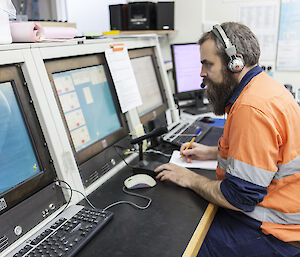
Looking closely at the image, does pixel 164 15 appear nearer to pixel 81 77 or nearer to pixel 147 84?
pixel 147 84

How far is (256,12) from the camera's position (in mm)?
2277

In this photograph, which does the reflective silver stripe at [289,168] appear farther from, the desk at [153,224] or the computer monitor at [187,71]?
the computer monitor at [187,71]

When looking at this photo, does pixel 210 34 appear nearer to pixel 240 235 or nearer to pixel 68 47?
pixel 68 47

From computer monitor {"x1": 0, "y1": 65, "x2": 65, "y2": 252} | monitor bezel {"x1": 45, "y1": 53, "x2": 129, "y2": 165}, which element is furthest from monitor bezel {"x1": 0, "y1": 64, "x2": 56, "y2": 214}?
monitor bezel {"x1": 45, "y1": 53, "x2": 129, "y2": 165}

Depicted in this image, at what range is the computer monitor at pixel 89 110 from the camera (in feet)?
3.45

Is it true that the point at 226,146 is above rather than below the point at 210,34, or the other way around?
below

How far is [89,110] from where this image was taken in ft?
3.85

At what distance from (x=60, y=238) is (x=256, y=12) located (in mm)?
2273

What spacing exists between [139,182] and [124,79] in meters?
0.55

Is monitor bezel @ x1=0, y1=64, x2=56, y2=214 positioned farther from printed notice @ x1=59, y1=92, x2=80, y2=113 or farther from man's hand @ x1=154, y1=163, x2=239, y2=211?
man's hand @ x1=154, y1=163, x2=239, y2=211

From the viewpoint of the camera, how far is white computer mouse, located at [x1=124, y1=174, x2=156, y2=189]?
107 cm

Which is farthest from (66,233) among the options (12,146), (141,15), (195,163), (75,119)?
(141,15)

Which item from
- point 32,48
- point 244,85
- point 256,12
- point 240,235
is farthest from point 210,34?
point 256,12

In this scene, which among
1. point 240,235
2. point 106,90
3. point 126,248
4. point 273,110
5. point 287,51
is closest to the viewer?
point 126,248
